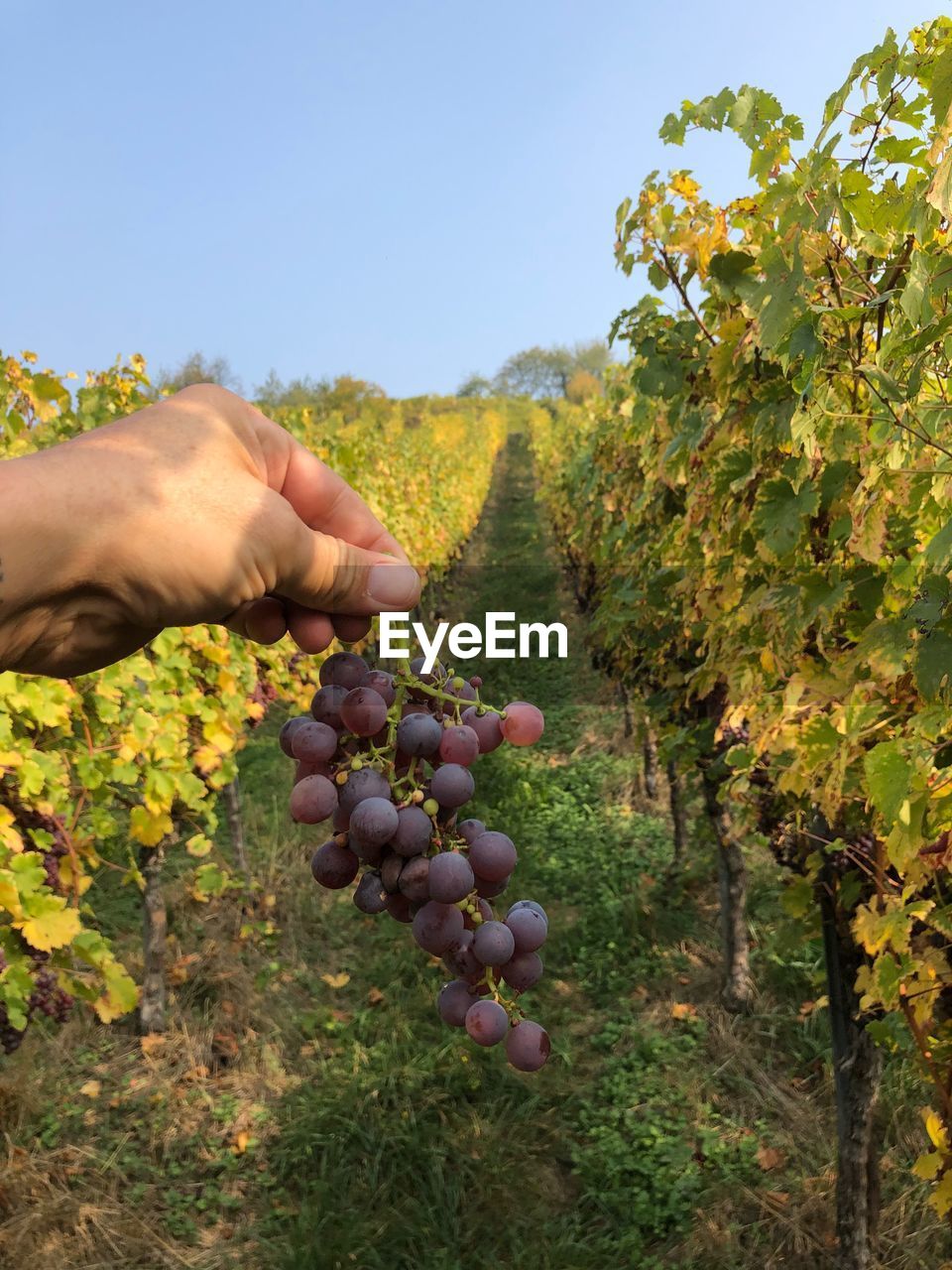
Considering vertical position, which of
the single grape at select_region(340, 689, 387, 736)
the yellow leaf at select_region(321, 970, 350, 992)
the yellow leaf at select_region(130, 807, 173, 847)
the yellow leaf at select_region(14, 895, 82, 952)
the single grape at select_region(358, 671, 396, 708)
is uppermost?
the single grape at select_region(358, 671, 396, 708)

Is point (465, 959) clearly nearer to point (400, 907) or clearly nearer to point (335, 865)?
point (400, 907)

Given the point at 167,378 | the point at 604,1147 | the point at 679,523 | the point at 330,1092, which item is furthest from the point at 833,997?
the point at 167,378

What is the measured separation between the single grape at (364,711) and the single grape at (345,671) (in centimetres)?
8

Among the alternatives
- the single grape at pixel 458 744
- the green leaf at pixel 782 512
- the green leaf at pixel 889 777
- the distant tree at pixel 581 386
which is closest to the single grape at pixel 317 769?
the single grape at pixel 458 744

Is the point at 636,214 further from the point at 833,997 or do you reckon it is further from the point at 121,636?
the point at 833,997

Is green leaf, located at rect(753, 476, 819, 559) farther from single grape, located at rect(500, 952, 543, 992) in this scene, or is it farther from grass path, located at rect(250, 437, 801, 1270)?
grass path, located at rect(250, 437, 801, 1270)

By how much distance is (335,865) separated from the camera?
1.24 m

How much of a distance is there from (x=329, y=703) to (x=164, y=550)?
322mm

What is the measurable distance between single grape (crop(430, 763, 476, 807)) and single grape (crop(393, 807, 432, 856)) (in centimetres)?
4

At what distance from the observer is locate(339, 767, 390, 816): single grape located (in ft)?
3.74

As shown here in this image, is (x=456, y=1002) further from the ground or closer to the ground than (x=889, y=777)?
closer to the ground

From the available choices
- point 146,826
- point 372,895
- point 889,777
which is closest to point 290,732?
point 372,895

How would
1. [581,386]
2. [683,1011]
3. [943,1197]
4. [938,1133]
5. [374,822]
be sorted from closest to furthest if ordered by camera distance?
[374,822], [943,1197], [938,1133], [683,1011], [581,386]

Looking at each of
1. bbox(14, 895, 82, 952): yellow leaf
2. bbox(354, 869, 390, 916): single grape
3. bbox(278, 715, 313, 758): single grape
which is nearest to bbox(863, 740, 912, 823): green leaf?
bbox(354, 869, 390, 916): single grape
